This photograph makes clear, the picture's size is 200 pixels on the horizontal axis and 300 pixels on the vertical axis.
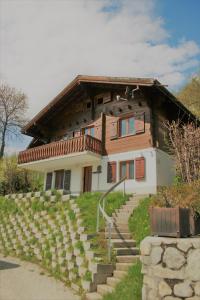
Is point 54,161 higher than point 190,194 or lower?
higher

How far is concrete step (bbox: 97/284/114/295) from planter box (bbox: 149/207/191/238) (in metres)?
2.00

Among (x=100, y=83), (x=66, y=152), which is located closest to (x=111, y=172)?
(x=66, y=152)

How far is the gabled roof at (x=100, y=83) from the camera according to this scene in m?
14.7

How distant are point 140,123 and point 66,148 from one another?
15.0 ft

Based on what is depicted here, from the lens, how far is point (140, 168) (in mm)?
15320

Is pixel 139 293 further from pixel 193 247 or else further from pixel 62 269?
pixel 62 269

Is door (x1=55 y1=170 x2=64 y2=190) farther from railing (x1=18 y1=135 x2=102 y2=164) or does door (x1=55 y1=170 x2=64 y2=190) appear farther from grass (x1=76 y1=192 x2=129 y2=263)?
grass (x1=76 y1=192 x2=129 y2=263)

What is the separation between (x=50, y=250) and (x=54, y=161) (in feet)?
27.2

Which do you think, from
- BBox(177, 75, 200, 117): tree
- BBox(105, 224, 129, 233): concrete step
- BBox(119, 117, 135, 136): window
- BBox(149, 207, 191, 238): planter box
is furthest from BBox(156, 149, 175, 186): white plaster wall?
BBox(177, 75, 200, 117): tree

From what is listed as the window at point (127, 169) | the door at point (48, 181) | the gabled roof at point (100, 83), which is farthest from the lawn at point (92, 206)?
the door at point (48, 181)

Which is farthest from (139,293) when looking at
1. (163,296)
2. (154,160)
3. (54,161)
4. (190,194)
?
(54,161)

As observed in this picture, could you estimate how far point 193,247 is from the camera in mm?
5637

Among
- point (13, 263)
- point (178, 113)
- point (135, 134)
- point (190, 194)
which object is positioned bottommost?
point (13, 263)

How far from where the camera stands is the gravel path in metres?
7.48
